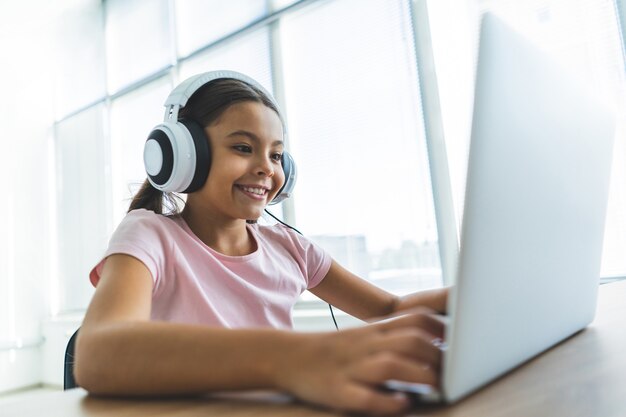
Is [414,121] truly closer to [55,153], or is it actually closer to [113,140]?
[113,140]

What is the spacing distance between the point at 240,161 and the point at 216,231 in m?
0.16

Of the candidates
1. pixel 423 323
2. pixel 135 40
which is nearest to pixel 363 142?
pixel 423 323

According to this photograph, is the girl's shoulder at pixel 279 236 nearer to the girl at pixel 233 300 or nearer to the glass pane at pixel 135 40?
the girl at pixel 233 300

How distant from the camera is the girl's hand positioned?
308 millimetres

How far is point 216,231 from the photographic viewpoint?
3.24ft

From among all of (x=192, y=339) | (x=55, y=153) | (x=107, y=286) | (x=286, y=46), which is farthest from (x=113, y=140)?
(x=192, y=339)

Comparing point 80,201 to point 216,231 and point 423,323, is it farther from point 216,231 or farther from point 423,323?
point 423,323

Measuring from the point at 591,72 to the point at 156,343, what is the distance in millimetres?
1743

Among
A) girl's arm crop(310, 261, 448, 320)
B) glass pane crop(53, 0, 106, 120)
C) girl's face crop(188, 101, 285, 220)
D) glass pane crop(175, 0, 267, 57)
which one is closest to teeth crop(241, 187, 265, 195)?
girl's face crop(188, 101, 285, 220)

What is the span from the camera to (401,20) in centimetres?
220

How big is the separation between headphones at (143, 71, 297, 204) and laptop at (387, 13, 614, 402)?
625 millimetres

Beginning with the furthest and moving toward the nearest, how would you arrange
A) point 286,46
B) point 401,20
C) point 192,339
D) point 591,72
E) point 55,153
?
point 55,153 < point 286,46 < point 401,20 < point 591,72 < point 192,339

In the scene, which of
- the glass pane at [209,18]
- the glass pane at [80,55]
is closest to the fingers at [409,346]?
the glass pane at [209,18]

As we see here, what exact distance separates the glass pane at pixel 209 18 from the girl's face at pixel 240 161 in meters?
2.03
